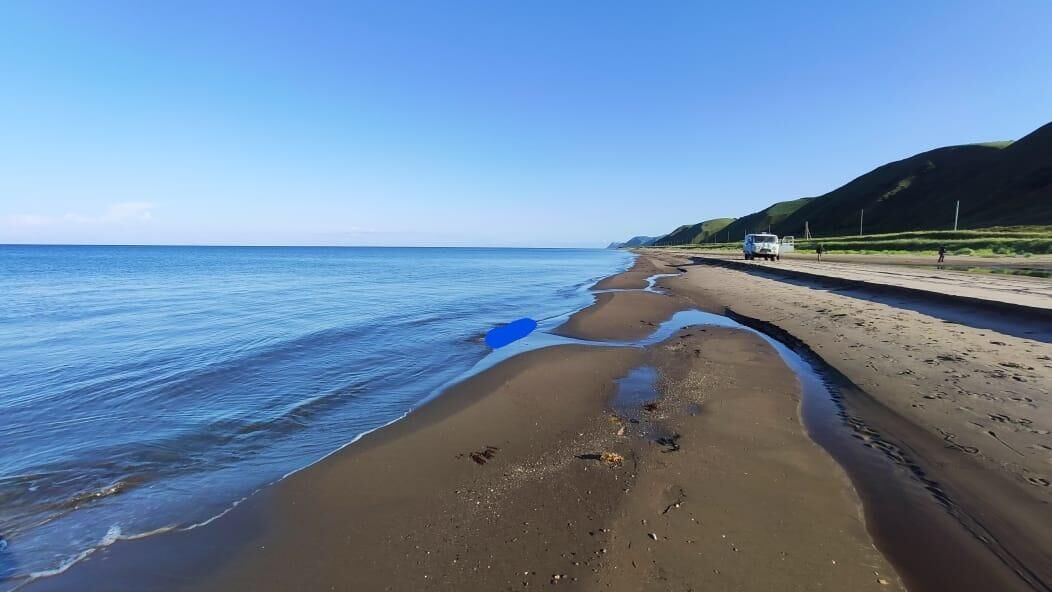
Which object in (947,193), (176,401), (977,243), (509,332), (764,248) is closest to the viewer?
(176,401)

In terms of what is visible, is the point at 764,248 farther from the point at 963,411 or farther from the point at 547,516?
the point at 547,516

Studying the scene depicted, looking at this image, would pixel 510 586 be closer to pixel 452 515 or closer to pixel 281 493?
pixel 452 515

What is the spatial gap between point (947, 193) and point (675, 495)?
5418 inches

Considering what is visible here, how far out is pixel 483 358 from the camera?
12523 mm

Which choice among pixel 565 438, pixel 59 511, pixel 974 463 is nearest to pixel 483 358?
pixel 565 438

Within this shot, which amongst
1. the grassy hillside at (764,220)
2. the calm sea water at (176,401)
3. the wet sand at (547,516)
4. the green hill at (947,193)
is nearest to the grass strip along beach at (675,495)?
the wet sand at (547,516)

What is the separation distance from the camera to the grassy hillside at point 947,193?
3098 inches

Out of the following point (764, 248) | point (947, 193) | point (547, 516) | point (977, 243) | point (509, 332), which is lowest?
point (509, 332)

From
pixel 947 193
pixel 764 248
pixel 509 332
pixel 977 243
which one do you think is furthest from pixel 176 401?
pixel 947 193

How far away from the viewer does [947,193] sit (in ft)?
337

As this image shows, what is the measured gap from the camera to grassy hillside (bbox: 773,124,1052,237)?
258 ft

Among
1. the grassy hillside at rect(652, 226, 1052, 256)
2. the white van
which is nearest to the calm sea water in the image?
the white van

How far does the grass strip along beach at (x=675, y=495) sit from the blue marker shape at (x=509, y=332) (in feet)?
16.5

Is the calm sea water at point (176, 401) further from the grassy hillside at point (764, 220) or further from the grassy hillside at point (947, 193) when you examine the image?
the grassy hillside at point (764, 220)
